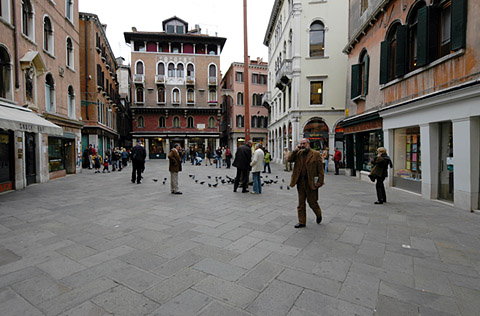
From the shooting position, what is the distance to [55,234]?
4895 millimetres

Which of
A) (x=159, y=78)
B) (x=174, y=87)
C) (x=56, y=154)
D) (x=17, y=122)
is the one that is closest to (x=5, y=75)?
(x=17, y=122)

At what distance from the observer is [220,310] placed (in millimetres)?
2627

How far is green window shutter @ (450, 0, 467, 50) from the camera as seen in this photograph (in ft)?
22.2

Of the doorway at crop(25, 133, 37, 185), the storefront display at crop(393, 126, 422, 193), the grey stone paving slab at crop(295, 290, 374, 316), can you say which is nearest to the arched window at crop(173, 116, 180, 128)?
the doorway at crop(25, 133, 37, 185)

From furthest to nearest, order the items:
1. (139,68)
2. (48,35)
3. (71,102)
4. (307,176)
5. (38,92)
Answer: (139,68) → (71,102) → (48,35) → (38,92) → (307,176)

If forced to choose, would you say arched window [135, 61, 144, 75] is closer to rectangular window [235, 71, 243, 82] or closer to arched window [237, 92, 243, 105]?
rectangular window [235, 71, 243, 82]

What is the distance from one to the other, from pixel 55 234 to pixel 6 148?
7949 millimetres

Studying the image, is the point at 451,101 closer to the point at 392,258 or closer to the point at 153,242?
the point at 392,258

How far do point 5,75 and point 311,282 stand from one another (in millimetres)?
13379

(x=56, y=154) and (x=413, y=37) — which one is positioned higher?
(x=413, y=37)

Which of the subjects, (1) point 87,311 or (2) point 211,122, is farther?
(2) point 211,122

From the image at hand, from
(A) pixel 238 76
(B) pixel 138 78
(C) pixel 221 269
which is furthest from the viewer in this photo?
(A) pixel 238 76

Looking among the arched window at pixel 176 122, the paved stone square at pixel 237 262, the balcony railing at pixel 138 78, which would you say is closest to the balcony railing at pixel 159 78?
the balcony railing at pixel 138 78

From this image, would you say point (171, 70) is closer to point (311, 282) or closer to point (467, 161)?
point (467, 161)
